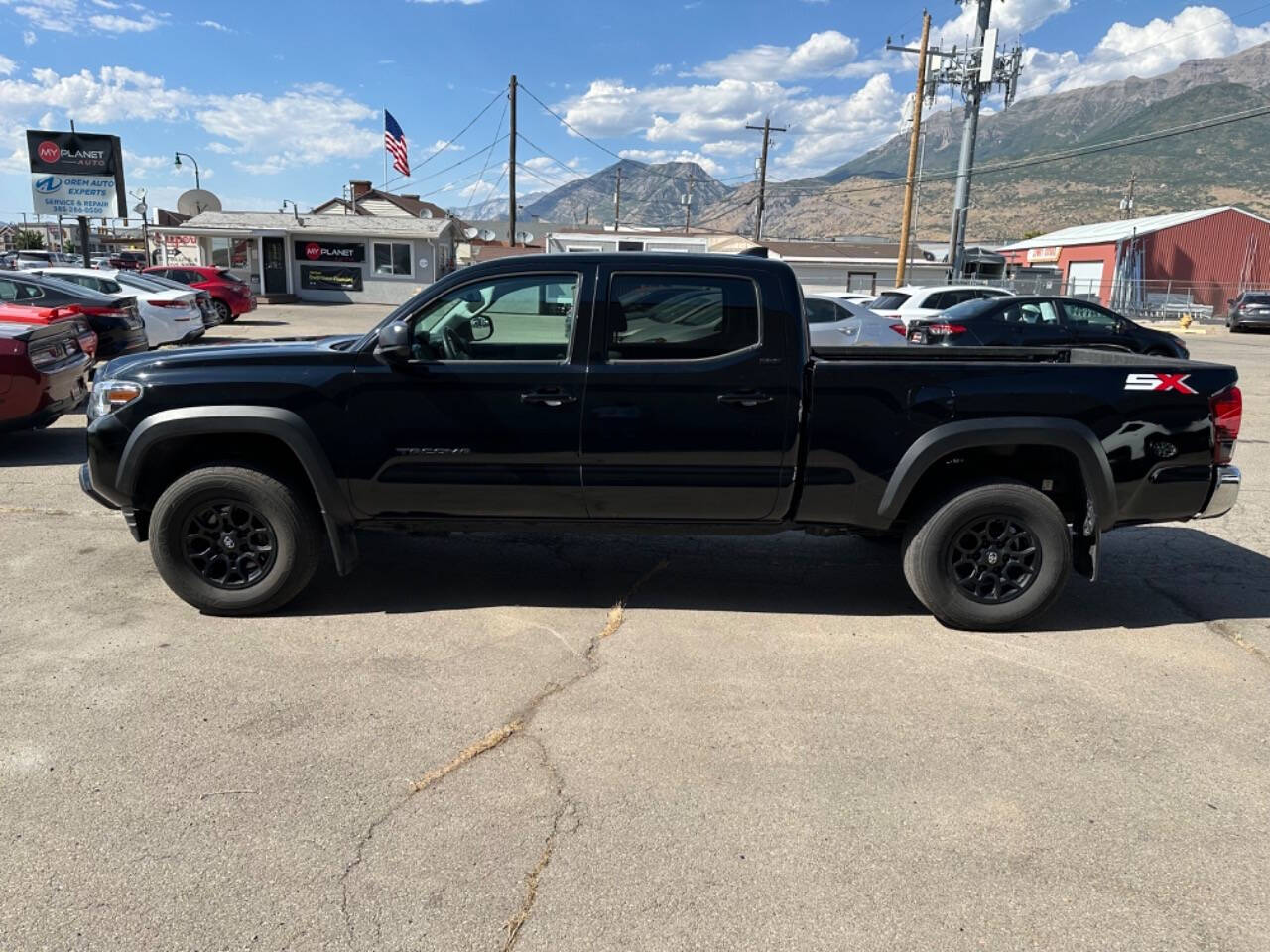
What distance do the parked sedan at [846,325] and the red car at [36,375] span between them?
29.6 ft

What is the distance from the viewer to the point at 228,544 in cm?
453

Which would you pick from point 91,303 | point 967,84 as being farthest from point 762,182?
point 91,303

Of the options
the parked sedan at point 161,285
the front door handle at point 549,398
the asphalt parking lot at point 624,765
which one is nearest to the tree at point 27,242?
the parked sedan at point 161,285

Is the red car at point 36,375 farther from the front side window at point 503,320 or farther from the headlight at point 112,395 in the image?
the front side window at point 503,320

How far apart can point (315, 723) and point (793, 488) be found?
97.1 inches

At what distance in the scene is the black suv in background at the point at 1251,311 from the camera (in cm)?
3197

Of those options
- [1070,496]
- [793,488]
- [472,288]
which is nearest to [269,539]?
[472,288]

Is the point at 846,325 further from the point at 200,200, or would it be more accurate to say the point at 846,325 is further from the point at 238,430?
the point at 200,200

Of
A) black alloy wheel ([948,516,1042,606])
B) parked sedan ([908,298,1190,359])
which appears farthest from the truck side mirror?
parked sedan ([908,298,1190,359])

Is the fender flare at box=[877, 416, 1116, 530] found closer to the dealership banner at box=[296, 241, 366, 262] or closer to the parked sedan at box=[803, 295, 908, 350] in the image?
the parked sedan at box=[803, 295, 908, 350]

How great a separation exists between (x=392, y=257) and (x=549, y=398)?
1341 inches

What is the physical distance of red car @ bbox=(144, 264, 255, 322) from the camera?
24516 mm

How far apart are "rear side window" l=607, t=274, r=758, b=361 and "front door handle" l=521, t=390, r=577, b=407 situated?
0.97 feet

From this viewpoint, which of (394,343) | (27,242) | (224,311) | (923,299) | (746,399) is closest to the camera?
(394,343)
